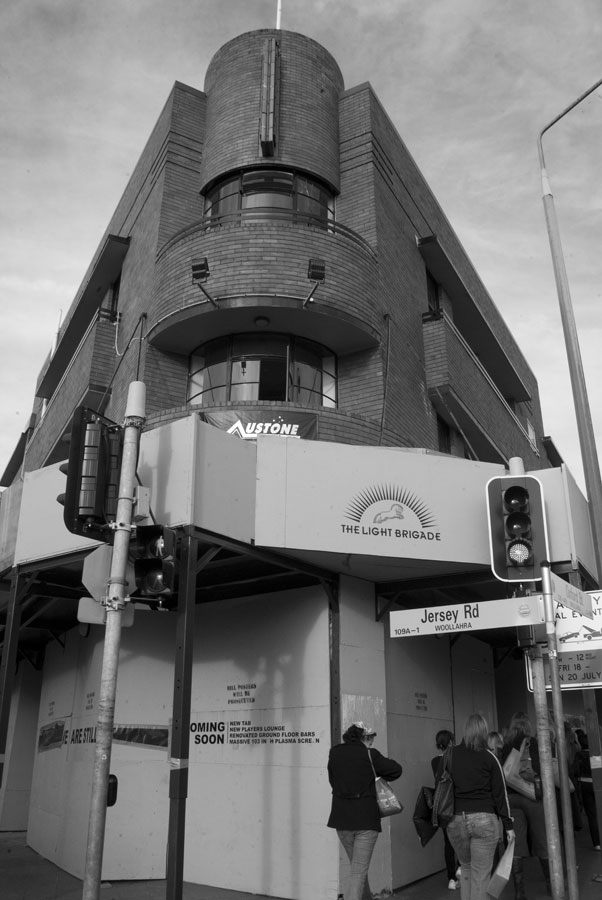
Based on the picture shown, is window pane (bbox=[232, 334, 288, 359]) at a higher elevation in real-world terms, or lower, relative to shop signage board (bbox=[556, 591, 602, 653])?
higher

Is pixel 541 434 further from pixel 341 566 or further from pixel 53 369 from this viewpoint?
pixel 341 566

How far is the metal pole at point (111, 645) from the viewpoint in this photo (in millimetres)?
6422

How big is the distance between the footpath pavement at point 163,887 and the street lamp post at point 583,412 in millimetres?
832

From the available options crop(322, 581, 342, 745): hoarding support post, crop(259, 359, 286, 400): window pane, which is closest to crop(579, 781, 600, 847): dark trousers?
crop(322, 581, 342, 745): hoarding support post

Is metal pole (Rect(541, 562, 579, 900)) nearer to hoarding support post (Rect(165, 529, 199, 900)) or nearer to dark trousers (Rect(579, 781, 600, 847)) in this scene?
hoarding support post (Rect(165, 529, 199, 900))

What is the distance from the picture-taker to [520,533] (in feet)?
24.6

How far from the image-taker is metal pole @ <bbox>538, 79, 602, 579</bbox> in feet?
31.4

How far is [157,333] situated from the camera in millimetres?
13656

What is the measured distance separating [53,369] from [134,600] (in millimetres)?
16149

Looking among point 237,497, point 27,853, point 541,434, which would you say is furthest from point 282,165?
point 541,434

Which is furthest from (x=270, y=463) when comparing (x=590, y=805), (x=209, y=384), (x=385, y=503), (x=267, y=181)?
(x=590, y=805)

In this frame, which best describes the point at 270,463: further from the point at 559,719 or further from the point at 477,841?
the point at 477,841

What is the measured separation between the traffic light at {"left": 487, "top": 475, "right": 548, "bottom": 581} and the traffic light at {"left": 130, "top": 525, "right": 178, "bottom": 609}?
118 inches

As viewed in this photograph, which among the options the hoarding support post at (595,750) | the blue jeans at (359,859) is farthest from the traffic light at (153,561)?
the hoarding support post at (595,750)
